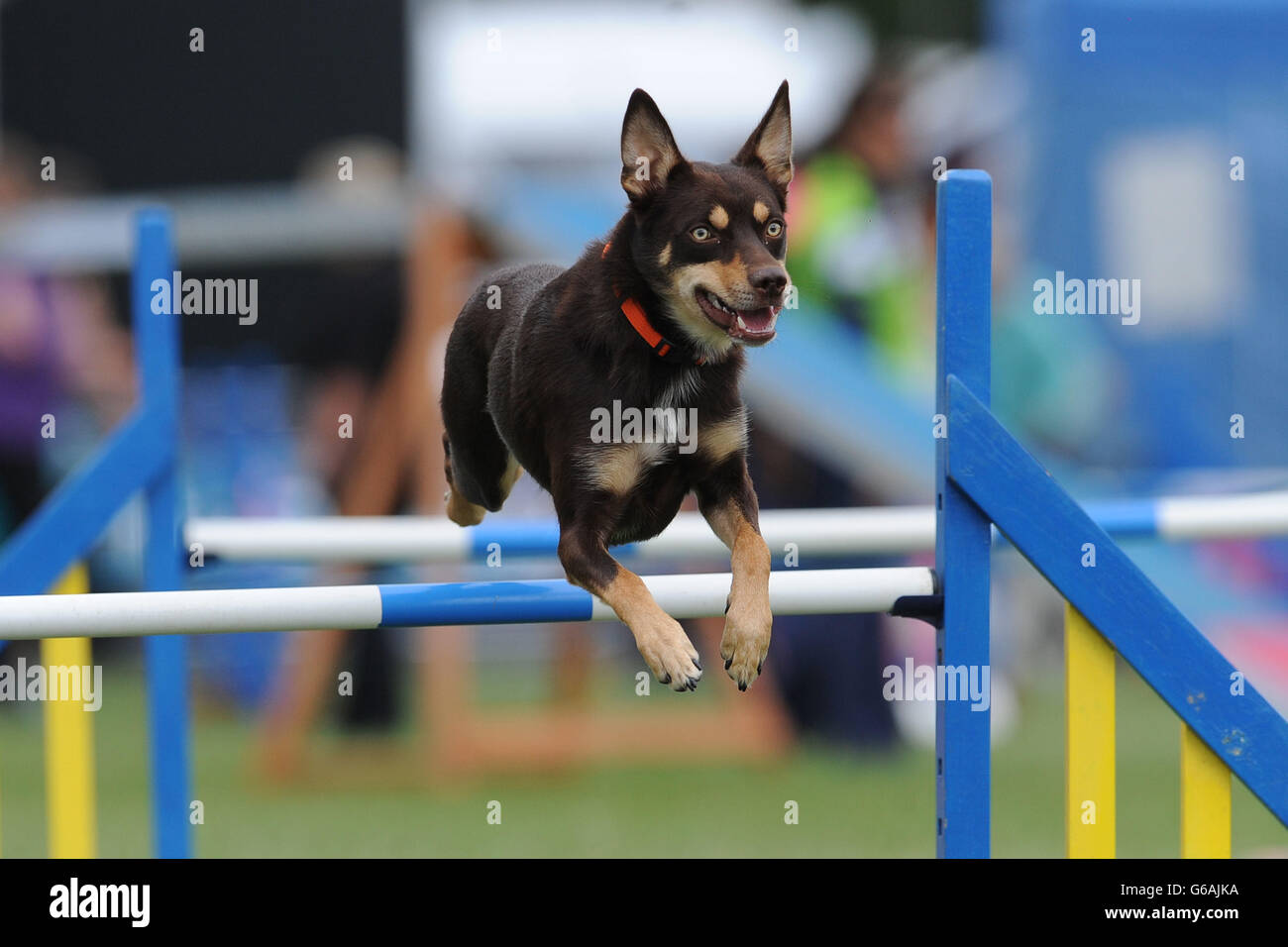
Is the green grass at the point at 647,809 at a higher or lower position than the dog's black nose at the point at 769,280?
lower

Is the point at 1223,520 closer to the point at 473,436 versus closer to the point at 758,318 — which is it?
the point at 758,318

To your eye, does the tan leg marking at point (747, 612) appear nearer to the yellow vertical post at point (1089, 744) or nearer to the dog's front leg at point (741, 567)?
the dog's front leg at point (741, 567)

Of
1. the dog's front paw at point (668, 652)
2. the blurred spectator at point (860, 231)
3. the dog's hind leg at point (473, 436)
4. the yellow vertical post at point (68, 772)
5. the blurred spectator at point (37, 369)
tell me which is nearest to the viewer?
the dog's front paw at point (668, 652)

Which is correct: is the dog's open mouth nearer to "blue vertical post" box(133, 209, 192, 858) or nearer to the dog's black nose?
the dog's black nose

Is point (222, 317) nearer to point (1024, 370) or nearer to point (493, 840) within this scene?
point (1024, 370)

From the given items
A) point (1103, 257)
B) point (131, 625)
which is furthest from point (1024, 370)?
point (131, 625)

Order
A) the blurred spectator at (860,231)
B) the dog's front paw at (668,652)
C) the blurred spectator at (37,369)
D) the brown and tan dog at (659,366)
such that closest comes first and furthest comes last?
the dog's front paw at (668,652), the brown and tan dog at (659,366), the blurred spectator at (860,231), the blurred spectator at (37,369)

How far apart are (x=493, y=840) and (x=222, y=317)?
7.81 m

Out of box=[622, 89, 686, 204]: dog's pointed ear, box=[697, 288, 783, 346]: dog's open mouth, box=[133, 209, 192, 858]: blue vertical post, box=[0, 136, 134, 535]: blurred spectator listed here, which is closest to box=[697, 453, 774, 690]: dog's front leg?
box=[697, 288, 783, 346]: dog's open mouth

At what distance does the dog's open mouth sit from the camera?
2895mm

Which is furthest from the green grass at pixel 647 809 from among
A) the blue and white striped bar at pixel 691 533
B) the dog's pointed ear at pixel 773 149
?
the dog's pointed ear at pixel 773 149

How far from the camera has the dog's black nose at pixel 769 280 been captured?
2852 mm

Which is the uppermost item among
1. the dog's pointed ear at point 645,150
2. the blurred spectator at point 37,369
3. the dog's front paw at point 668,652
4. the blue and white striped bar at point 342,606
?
the blurred spectator at point 37,369

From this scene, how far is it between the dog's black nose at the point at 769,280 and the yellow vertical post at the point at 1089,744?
0.76 metres
